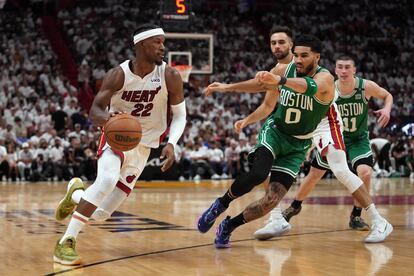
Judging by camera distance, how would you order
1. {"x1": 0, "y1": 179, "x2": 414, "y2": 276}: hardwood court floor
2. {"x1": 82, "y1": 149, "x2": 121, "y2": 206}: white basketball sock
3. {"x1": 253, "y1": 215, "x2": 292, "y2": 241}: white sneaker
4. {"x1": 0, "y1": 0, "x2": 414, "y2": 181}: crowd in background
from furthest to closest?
1. {"x1": 0, "y1": 0, "x2": 414, "y2": 181}: crowd in background
2. {"x1": 253, "y1": 215, "x2": 292, "y2": 241}: white sneaker
3. {"x1": 82, "y1": 149, "x2": 121, "y2": 206}: white basketball sock
4. {"x1": 0, "y1": 179, "x2": 414, "y2": 276}: hardwood court floor

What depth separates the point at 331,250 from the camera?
6.80 m

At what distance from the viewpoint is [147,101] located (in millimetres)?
6547

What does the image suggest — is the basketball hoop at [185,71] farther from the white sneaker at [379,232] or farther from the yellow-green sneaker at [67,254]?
the yellow-green sneaker at [67,254]

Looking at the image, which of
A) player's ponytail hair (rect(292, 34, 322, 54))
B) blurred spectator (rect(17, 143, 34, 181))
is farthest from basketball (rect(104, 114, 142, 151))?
blurred spectator (rect(17, 143, 34, 181))

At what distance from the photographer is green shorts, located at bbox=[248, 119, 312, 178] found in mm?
7258

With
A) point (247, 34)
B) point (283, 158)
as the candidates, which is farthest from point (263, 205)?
point (247, 34)

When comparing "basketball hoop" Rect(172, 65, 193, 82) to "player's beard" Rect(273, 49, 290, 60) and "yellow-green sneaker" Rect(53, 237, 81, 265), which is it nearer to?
"player's beard" Rect(273, 49, 290, 60)

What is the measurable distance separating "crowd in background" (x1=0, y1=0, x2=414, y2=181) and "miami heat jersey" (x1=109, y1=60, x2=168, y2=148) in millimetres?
12718

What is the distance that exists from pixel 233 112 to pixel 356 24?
942 cm

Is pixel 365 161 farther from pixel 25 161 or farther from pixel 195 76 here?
pixel 195 76

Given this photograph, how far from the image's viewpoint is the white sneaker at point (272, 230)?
24.6 ft

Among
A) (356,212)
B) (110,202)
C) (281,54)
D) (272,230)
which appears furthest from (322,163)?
(110,202)

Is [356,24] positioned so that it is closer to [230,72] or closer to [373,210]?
[230,72]

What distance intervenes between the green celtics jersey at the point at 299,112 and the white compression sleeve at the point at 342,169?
39 centimetres
